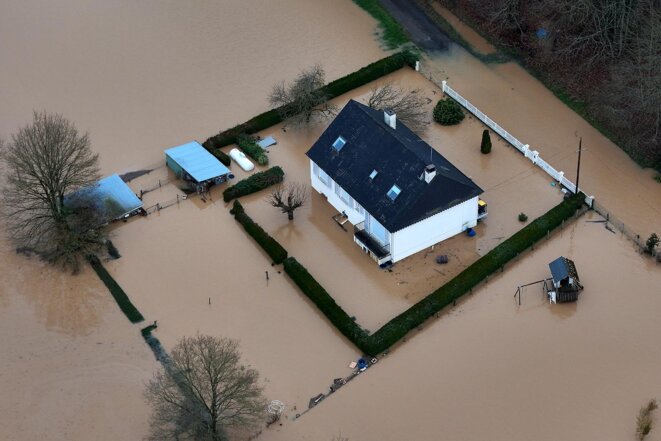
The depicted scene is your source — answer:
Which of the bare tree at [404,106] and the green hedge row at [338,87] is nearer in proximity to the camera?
the bare tree at [404,106]

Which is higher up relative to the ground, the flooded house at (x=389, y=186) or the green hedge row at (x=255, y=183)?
the green hedge row at (x=255, y=183)

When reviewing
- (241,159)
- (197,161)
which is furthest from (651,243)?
(197,161)

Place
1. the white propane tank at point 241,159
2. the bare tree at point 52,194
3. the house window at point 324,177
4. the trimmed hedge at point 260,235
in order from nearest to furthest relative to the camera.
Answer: the bare tree at point 52,194
the trimmed hedge at point 260,235
the house window at point 324,177
the white propane tank at point 241,159

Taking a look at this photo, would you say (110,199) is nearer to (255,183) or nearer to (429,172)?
(255,183)

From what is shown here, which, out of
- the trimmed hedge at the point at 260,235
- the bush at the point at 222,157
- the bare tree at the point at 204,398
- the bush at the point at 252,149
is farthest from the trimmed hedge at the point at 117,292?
the bush at the point at 252,149

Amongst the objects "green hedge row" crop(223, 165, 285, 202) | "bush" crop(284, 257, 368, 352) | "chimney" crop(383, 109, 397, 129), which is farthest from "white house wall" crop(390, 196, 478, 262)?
"green hedge row" crop(223, 165, 285, 202)

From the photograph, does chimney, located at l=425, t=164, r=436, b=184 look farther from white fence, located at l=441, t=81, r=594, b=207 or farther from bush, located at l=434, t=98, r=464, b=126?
bush, located at l=434, t=98, r=464, b=126

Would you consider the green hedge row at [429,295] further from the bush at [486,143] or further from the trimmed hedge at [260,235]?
the bush at [486,143]
